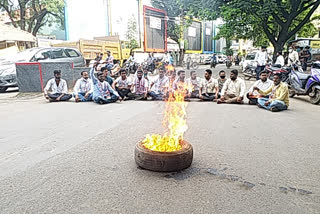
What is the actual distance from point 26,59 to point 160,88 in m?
6.35

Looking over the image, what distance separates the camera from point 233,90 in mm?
8203

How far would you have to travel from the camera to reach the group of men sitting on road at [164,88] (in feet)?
25.7

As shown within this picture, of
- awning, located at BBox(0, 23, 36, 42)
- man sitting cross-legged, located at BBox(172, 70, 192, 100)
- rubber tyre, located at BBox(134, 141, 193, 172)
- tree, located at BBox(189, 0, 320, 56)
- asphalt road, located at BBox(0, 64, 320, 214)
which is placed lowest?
asphalt road, located at BBox(0, 64, 320, 214)

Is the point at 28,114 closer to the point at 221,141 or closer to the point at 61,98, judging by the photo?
the point at 61,98

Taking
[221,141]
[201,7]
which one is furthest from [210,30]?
[221,141]

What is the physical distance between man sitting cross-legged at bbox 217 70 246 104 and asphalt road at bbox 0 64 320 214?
180 centimetres

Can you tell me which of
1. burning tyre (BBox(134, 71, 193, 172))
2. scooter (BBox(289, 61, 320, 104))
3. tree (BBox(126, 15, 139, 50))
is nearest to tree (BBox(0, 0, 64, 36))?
tree (BBox(126, 15, 139, 50))

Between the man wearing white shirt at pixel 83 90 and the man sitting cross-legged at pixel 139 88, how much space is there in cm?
140

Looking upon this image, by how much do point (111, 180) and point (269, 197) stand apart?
172 centimetres

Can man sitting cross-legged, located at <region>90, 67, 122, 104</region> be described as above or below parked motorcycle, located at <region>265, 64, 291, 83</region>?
below

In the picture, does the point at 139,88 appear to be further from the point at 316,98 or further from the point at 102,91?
the point at 316,98

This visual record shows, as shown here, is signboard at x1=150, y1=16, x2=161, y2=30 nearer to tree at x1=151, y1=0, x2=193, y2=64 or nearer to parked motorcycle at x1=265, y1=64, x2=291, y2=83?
tree at x1=151, y1=0, x2=193, y2=64

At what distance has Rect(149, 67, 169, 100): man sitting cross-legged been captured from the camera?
9.10 metres

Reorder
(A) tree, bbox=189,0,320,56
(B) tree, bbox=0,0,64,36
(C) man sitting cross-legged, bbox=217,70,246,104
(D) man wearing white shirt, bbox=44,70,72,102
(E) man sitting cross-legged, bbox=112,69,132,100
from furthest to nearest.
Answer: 1. (B) tree, bbox=0,0,64,36
2. (A) tree, bbox=189,0,320,56
3. (E) man sitting cross-legged, bbox=112,69,132,100
4. (D) man wearing white shirt, bbox=44,70,72,102
5. (C) man sitting cross-legged, bbox=217,70,246,104
